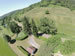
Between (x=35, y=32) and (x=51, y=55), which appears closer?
(x=51, y=55)

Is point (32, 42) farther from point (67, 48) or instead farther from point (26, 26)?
point (67, 48)

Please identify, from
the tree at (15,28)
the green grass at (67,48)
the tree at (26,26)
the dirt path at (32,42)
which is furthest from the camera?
the tree at (15,28)

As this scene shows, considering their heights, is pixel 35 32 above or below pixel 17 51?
above

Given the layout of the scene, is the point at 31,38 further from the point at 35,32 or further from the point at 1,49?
the point at 1,49

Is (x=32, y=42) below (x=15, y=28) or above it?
below

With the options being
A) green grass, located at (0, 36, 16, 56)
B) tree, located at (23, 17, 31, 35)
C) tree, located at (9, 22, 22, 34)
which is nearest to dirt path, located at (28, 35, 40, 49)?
tree, located at (23, 17, 31, 35)

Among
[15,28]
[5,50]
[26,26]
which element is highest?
[26,26]

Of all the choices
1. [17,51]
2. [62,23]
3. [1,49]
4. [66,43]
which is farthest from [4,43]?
[62,23]

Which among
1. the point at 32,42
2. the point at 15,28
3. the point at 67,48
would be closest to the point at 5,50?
the point at 32,42

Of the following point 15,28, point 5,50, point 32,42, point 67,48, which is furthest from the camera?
point 15,28

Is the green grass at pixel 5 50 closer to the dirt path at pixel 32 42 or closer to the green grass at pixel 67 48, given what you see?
the dirt path at pixel 32 42

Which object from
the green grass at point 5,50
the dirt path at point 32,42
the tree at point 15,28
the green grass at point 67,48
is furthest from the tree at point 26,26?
the green grass at point 67,48
